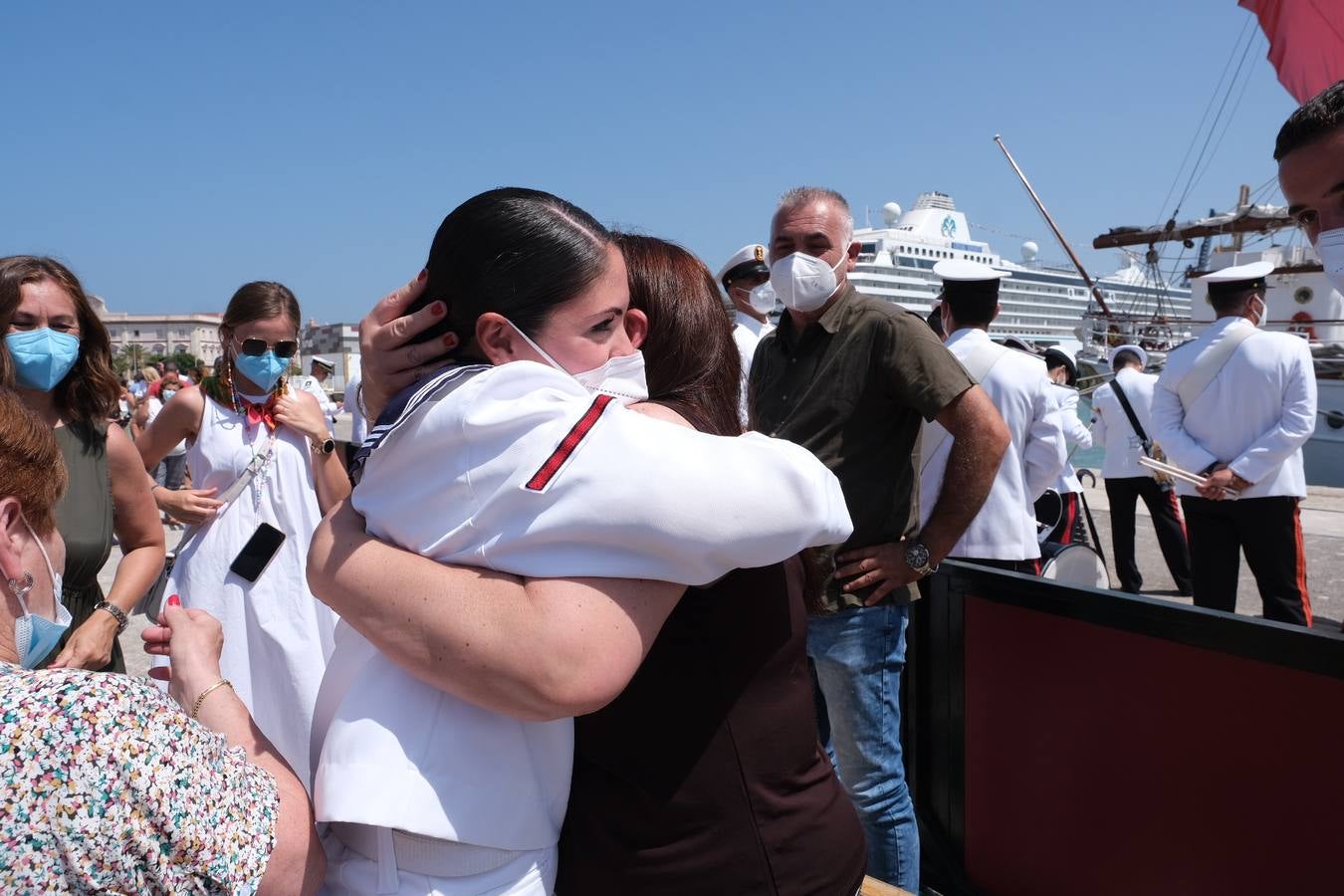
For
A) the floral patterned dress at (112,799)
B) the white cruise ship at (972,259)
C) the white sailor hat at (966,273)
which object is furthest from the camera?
the white cruise ship at (972,259)

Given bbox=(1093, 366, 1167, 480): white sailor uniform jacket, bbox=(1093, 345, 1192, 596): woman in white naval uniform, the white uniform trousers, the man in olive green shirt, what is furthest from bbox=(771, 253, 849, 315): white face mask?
bbox=(1093, 366, 1167, 480): white sailor uniform jacket

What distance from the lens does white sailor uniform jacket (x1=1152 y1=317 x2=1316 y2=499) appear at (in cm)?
469

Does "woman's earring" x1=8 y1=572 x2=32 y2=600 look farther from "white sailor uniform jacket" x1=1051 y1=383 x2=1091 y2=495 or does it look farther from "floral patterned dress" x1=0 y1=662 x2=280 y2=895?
"white sailor uniform jacket" x1=1051 y1=383 x2=1091 y2=495

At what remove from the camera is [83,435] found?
2.82 m

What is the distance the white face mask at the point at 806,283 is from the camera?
10.2 feet

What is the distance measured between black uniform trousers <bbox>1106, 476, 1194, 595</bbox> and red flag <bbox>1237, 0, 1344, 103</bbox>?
405 cm

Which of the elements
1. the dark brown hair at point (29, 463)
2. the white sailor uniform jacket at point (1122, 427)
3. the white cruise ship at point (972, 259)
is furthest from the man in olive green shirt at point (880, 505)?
the white cruise ship at point (972, 259)

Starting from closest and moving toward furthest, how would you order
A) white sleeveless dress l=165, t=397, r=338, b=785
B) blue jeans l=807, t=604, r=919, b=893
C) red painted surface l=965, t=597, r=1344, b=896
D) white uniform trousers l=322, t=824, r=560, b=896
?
white uniform trousers l=322, t=824, r=560, b=896 → red painted surface l=965, t=597, r=1344, b=896 → blue jeans l=807, t=604, r=919, b=893 → white sleeveless dress l=165, t=397, r=338, b=785

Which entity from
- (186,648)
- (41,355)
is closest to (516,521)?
(186,648)

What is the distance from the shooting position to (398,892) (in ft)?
3.66

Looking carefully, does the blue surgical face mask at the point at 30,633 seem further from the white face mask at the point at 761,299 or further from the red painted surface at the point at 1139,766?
the white face mask at the point at 761,299

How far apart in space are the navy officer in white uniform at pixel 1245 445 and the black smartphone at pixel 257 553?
4.48m

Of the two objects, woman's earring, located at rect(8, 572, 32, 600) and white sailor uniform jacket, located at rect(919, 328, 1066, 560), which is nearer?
woman's earring, located at rect(8, 572, 32, 600)

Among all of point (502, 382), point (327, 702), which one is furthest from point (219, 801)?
point (502, 382)
